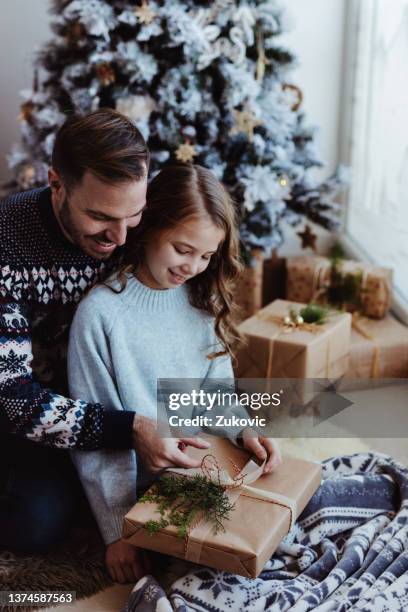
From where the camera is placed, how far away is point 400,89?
2.49 m

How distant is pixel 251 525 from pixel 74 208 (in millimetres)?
668

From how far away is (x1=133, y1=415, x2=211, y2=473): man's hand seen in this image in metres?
1.31

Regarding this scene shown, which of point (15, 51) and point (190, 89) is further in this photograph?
point (15, 51)

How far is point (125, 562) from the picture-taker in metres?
1.37

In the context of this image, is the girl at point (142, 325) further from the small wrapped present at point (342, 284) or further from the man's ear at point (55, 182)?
the small wrapped present at point (342, 284)

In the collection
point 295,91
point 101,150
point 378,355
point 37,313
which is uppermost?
point 101,150

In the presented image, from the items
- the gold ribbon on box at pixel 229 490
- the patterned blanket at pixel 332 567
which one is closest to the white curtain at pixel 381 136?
the patterned blanket at pixel 332 567

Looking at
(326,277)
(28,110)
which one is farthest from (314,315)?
(28,110)

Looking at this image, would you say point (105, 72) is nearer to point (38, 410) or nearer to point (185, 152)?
point (185, 152)

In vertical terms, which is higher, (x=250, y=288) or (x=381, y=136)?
(x=381, y=136)

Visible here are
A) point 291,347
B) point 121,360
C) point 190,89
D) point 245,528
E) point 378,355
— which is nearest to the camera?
point 245,528

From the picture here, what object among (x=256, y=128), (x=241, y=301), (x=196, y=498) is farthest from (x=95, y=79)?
(x=196, y=498)

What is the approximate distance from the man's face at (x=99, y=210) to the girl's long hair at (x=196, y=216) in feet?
0.27

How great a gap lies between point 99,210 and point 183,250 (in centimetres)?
21
